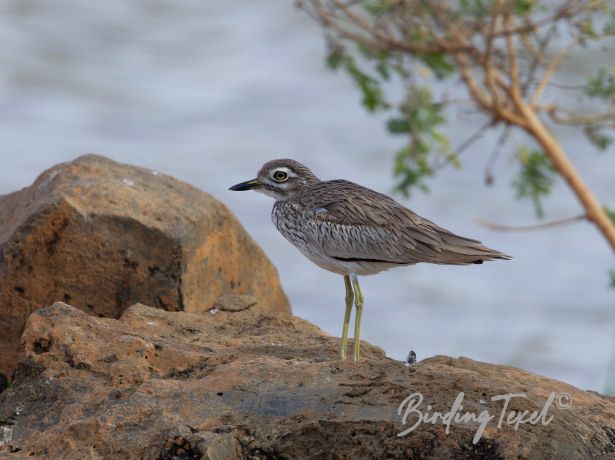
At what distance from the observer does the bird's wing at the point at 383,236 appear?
6.86m

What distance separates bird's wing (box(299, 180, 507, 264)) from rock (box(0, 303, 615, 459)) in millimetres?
686

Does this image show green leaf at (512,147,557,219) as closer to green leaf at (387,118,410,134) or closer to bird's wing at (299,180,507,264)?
green leaf at (387,118,410,134)

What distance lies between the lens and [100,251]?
750 cm

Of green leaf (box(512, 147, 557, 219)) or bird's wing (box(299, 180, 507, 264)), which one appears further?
green leaf (box(512, 147, 557, 219))

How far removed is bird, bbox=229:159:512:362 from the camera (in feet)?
22.5

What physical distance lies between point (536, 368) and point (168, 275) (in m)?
6.72

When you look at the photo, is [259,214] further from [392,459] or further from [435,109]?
[392,459]

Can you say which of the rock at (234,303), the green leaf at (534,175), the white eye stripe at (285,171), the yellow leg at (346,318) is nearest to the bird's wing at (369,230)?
the yellow leg at (346,318)

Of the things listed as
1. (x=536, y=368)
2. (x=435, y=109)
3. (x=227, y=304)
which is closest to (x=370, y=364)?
(x=227, y=304)

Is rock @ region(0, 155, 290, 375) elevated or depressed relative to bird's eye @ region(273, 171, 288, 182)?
depressed

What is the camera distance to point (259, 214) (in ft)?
50.7

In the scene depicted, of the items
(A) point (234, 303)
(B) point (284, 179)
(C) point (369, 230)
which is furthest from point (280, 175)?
(C) point (369, 230)

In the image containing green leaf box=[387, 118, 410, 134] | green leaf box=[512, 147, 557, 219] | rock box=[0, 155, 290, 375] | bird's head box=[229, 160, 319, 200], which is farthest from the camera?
green leaf box=[512, 147, 557, 219]

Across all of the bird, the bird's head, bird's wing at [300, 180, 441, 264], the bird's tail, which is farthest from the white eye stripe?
the bird's tail
